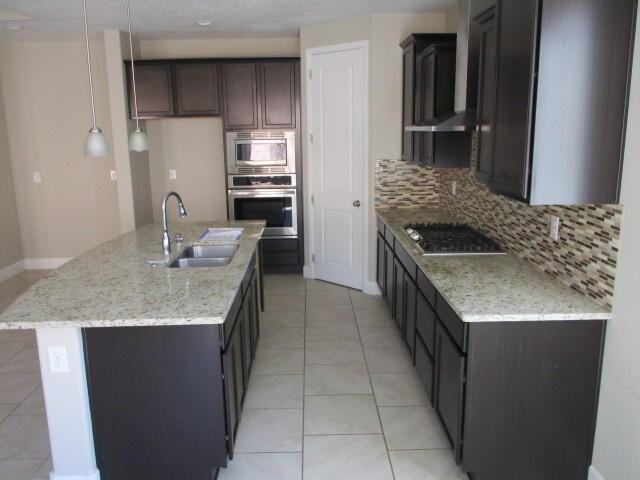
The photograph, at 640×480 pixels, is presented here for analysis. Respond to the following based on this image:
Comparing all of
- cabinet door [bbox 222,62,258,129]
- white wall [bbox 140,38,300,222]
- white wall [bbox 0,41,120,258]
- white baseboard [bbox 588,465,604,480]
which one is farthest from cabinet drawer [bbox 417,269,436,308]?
white wall [bbox 0,41,120,258]

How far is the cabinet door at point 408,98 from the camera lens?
14.0 feet

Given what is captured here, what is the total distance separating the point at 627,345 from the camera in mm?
1993

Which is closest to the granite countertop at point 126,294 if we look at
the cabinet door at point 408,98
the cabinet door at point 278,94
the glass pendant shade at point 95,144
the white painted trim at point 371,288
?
the glass pendant shade at point 95,144

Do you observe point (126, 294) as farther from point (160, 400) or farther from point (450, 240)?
point (450, 240)

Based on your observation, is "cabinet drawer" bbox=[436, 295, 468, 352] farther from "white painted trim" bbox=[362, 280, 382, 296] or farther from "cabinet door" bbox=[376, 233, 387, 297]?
"white painted trim" bbox=[362, 280, 382, 296]

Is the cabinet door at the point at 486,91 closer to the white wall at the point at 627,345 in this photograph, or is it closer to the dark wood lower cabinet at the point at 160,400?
the white wall at the point at 627,345

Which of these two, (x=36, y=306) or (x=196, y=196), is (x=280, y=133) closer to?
(x=196, y=196)

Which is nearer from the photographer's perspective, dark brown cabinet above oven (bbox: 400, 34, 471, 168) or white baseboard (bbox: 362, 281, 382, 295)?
dark brown cabinet above oven (bbox: 400, 34, 471, 168)

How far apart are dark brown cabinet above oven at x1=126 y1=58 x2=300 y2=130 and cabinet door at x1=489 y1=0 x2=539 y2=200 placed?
3438mm

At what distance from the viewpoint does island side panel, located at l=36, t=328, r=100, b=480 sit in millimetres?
2143

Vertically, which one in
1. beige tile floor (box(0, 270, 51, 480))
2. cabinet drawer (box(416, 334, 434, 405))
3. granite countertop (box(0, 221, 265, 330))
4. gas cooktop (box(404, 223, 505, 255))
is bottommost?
beige tile floor (box(0, 270, 51, 480))

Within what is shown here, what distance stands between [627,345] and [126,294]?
7.00ft

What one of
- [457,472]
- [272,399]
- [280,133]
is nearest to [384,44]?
[280,133]

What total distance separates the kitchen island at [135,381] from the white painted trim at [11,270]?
13.6ft
